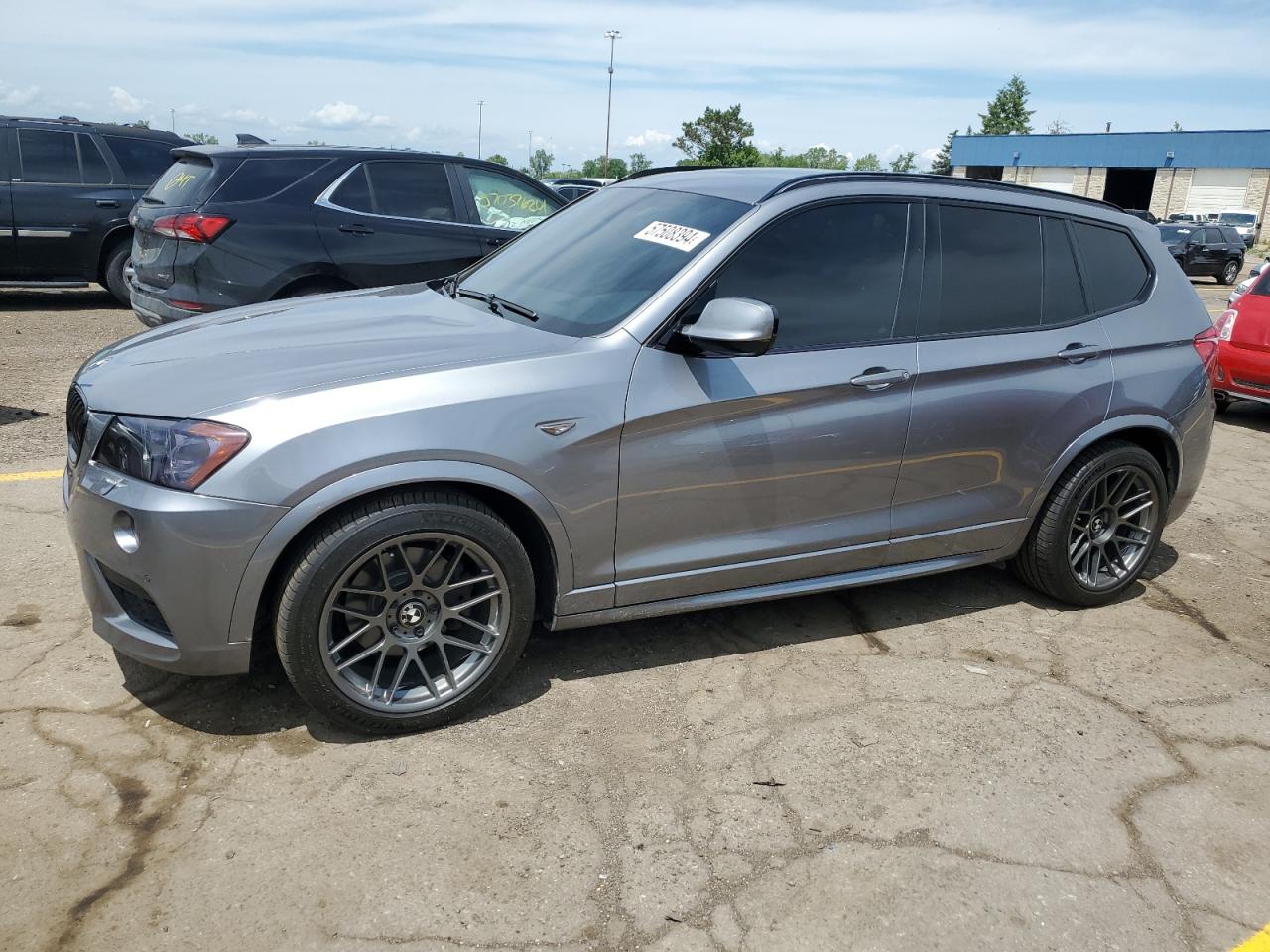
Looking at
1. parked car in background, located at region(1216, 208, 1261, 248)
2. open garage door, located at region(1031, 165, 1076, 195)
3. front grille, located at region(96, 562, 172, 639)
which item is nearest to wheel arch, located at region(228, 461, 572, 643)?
front grille, located at region(96, 562, 172, 639)

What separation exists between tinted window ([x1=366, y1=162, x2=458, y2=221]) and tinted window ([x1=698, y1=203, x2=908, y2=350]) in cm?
443

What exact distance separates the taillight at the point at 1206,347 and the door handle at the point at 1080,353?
0.64 meters

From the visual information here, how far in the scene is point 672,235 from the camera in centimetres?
375

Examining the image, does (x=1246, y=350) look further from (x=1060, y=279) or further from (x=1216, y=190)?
(x=1216, y=190)

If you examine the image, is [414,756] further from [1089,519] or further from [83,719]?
A: [1089,519]

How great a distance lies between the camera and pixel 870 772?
324cm

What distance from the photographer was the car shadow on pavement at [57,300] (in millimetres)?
11957

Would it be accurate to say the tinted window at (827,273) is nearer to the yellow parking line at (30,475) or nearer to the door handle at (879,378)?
the door handle at (879,378)

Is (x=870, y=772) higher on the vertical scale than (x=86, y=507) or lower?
lower

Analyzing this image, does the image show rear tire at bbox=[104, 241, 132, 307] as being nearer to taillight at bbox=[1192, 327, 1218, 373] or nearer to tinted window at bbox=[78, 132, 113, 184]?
tinted window at bbox=[78, 132, 113, 184]

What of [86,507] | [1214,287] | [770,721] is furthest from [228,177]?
[1214,287]

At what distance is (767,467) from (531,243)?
152 cm

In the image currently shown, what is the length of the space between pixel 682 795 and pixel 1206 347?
3.19 m

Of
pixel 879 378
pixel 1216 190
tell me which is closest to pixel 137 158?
pixel 879 378
